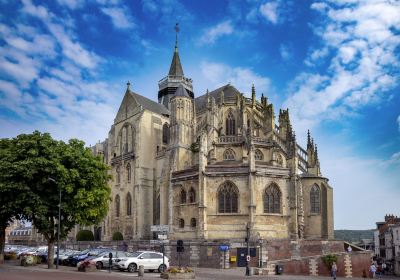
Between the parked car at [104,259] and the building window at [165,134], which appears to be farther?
the building window at [165,134]

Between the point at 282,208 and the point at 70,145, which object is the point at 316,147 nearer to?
the point at 282,208

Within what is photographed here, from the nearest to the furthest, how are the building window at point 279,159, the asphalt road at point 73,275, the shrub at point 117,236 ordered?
the asphalt road at point 73,275
the building window at point 279,159
the shrub at point 117,236

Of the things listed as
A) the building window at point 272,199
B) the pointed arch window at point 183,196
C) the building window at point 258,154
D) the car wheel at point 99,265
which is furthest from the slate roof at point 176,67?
the car wheel at point 99,265

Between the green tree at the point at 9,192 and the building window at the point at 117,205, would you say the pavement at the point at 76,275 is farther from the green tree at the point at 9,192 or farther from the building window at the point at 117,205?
the building window at the point at 117,205

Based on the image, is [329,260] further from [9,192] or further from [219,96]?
[219,96]

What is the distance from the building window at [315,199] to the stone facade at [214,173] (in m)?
0.12

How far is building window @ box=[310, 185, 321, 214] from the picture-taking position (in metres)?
53.5

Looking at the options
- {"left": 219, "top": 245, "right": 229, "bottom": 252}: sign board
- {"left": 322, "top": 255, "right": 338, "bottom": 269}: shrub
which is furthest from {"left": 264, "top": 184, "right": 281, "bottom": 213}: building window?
{"left": 219, "top": 245, "right": 229, "bottom": 252}: sign board

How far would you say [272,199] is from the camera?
46969mm

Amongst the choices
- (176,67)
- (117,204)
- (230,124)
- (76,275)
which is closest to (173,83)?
(176,67)

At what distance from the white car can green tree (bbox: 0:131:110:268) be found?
16.3 ft

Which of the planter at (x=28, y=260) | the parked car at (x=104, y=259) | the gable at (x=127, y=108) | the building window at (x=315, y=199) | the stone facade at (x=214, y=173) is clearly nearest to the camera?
the parked car at (x=104, y=259)

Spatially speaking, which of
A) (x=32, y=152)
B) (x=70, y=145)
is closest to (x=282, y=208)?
(x=70, y=145)

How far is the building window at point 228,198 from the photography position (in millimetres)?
46250
